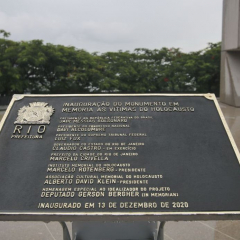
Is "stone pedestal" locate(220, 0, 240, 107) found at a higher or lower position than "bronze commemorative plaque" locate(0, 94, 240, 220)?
higher

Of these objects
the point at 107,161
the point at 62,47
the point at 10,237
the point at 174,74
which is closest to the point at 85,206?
the point at 107,161

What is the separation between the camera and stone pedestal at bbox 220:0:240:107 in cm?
1297

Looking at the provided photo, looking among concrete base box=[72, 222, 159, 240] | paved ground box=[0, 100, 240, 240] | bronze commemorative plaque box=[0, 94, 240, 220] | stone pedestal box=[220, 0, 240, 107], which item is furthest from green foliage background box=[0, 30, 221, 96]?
concrete base box=[72, 222, 159, 240]

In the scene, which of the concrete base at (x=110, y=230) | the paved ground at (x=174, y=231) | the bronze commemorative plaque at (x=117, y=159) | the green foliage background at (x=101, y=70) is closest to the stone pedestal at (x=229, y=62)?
the green foliage background at (x=101, y=70)

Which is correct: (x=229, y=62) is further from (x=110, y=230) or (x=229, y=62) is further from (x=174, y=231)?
(x=110, y=230)

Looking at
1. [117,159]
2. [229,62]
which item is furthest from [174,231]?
[229,62]

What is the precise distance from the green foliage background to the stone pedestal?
5.37m

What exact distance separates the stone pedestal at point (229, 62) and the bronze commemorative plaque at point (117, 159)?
428 inches

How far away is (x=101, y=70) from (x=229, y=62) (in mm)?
9062

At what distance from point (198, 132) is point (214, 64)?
18486 millimetres

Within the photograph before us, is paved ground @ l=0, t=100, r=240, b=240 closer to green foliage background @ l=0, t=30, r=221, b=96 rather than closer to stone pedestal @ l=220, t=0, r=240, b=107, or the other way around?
stone pedestal @ l=220, t=0, r=240, b=107

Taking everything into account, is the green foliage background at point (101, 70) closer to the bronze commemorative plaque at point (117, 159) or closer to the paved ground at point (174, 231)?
the paved ground at point (174, 231)

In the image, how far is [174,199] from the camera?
2.52m

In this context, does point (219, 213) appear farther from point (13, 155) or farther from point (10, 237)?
point (10, 237)
